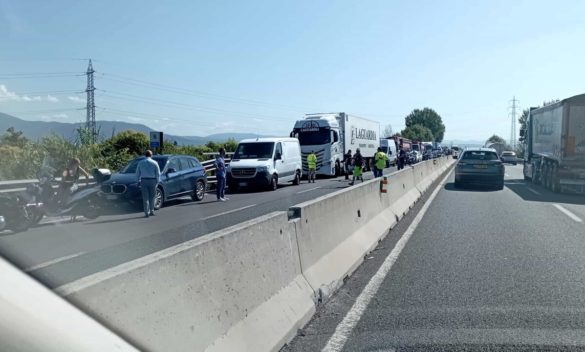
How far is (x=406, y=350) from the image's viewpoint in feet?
15.7

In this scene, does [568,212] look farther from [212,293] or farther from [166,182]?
[212,293]

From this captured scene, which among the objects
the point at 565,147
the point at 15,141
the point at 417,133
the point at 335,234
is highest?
the point at 417,133

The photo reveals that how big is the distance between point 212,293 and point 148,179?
37.9 ft

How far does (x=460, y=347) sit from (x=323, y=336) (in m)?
1.17

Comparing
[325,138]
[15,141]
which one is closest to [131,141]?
[325,138]

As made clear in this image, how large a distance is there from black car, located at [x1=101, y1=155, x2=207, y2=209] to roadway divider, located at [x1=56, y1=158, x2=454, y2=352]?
10.2 m

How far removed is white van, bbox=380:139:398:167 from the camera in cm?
5322

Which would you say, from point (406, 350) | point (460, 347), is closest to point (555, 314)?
point (460, 347)

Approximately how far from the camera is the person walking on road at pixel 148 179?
49.4 feet

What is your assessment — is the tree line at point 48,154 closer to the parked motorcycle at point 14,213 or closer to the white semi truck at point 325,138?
the parked motorcycle at point 14,213

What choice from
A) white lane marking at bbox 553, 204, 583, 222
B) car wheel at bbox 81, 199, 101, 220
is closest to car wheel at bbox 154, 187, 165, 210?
car wheel at bbox 81, 199, 101, 220

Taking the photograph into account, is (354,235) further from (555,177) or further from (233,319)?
(555,177)

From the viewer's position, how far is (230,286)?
4309 millimetres

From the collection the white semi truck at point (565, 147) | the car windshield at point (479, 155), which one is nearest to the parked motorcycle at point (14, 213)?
the white semi truck at point (565, 147)
